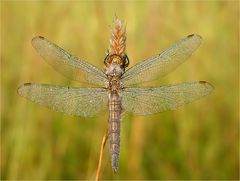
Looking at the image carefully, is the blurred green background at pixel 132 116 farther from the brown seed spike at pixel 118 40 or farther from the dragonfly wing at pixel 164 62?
the brown seed spike at pixel 118 40

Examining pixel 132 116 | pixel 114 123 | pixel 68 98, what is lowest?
pixel 114 123

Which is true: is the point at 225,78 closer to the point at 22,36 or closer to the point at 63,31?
the point at 63,31

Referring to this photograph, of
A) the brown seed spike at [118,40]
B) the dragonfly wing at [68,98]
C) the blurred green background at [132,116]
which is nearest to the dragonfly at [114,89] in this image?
the dragonfly wing at [68,98]

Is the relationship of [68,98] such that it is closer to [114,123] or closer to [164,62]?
[114,123]

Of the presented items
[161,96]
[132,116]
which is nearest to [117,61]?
[161,96]

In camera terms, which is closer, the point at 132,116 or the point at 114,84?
the point at 114,84

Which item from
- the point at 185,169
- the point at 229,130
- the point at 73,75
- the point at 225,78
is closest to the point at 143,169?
the point at 185,169

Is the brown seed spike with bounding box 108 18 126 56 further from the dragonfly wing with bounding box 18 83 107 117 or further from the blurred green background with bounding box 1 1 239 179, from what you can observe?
the blurred green background with bounding box 1 1 239 179
